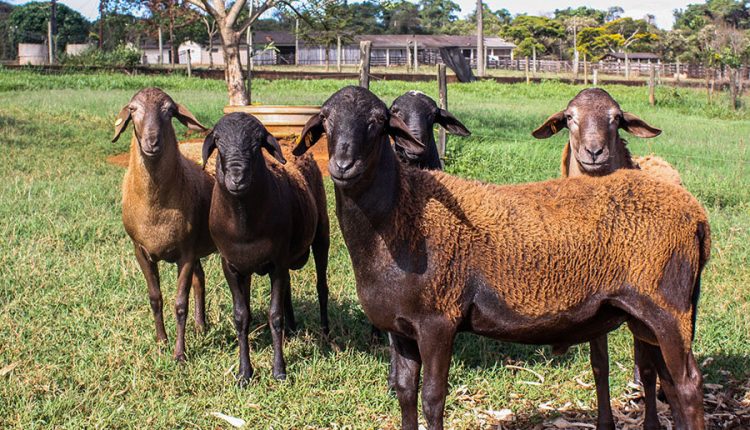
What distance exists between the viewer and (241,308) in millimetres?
6309

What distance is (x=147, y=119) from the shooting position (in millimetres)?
6320

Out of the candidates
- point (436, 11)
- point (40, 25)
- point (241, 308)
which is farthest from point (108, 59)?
point (436, 11)

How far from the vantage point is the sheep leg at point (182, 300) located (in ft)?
21.4

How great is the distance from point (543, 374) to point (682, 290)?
2258 millimetres

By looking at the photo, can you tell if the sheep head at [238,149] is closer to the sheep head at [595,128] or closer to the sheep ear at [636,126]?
the sheep head at [595,128]

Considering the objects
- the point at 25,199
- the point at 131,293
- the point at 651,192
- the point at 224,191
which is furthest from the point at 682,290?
the point at 25,199

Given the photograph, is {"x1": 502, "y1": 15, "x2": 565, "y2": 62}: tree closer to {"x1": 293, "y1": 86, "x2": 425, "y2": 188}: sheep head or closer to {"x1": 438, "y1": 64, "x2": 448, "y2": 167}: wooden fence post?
{"x1": 438, "y1": 64, "x2": 448, "y2": 167}: wooden fence post

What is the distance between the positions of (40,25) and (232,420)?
256 ft

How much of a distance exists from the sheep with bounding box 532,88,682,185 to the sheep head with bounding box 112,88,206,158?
299 centimetres

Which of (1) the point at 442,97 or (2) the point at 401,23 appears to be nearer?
(1) the point at 442,97

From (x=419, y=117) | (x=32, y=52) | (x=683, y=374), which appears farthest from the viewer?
(x=32, y=52)

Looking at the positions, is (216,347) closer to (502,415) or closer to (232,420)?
(232,420)

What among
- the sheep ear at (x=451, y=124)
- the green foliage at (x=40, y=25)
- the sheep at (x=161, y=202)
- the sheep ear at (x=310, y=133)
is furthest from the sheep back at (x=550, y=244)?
the green foliage at (x=40, y=25)

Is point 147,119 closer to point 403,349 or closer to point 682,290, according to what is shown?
point 403,349
